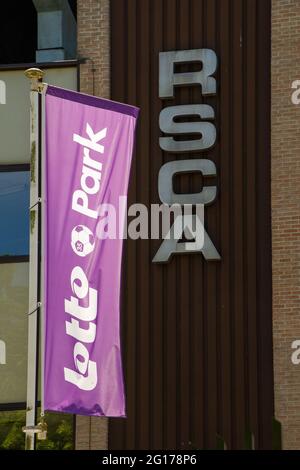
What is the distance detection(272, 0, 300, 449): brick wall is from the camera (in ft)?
68.6

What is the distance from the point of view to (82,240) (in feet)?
48.8

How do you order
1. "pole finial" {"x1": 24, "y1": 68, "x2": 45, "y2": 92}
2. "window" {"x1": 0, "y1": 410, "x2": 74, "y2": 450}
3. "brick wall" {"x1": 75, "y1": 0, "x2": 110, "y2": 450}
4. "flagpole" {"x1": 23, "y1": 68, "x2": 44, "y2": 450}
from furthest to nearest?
"brick wall" {"x1": 75, "y1": 0, "x2": 110, "y2": 450}
"window" {"x1": 0, "y1": 410, "x2": 74, "y2": 450}
"pole finial" {"x1": 24, "y1": 68, "x2": 45, "y2": 92}
"flagpole" {"x1": 23, "y1": 68, "x2": 44, "y2": 450}

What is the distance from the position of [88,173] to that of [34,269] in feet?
4.45

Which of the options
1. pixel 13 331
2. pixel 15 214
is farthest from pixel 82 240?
pixel 15 214

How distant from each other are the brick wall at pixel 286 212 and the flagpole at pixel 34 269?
6.93m

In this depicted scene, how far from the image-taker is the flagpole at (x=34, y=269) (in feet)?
47.0

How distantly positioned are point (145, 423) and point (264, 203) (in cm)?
422

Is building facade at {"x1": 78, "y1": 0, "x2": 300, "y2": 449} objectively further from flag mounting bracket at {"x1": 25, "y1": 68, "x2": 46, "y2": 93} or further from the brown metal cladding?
flag mounting bracket at {"x1": 25, "y1": 68, "x2": 46, "y2": 93}

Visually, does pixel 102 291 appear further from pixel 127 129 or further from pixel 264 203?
pixel 264 203

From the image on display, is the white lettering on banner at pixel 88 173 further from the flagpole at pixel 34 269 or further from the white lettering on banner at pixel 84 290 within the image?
the flagpole at pixel 34 269

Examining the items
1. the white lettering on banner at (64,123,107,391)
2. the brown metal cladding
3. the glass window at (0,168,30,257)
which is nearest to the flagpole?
the white lettering on banner at (64,123,107,391)

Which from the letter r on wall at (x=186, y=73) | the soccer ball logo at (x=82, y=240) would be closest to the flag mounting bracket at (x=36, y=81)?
the soccer ball logo at (x=82, y=240)

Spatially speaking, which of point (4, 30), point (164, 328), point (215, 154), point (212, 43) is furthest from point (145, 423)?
point (4, 30)

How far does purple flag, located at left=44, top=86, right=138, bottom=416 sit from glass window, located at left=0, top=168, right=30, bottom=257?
7223 millimetres
